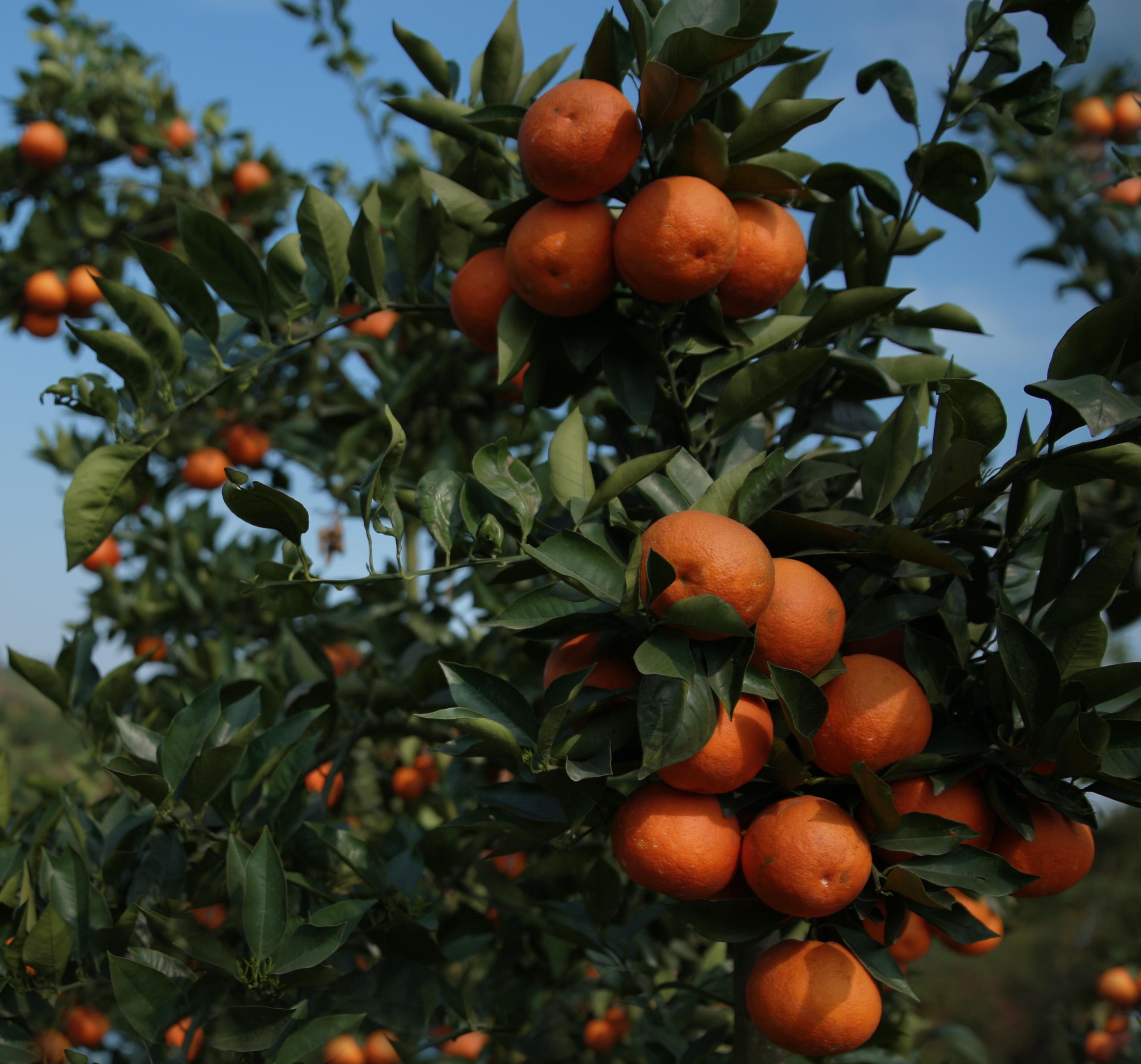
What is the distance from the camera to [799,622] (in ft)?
2.58

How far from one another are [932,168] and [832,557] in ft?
1.51

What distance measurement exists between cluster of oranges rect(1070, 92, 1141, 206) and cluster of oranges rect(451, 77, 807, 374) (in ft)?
7.89

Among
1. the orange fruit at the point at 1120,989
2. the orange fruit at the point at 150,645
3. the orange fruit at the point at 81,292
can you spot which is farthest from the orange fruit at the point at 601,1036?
the orange fruit at the point at 81,292

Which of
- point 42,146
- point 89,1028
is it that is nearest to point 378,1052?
point 89,1028

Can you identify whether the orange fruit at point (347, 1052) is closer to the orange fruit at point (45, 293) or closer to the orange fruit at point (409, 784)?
the orange fruit at point (409, 784)

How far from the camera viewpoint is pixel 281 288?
1.17 m

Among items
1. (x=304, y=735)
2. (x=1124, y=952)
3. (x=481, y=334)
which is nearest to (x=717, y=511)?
(x=481, y=334)

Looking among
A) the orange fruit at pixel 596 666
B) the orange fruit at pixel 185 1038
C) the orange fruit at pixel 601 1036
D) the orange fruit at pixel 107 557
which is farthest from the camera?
the orange fruit at pixel 107 557

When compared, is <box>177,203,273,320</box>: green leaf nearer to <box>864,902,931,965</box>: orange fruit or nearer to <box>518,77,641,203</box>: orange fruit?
<box>518,77,641,203</box>: orange fruit

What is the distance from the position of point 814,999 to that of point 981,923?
0.16 metres

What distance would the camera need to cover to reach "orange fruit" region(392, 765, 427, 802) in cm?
199

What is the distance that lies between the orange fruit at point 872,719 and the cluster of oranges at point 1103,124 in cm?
260

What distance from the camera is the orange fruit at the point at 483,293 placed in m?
1.01

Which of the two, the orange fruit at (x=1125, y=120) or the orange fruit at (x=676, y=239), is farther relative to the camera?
the orange fruit at (x=1125, y=120)
